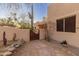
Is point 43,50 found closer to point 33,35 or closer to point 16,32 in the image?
point 33,35

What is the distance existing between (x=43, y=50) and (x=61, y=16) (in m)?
0.41

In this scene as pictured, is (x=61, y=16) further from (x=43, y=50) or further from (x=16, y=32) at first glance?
(x=16, y=32)

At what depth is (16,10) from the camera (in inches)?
82.5

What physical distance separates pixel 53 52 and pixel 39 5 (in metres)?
0.52

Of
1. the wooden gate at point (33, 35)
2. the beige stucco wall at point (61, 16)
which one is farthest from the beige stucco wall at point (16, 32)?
the beige stucco wall at point (61, 16)

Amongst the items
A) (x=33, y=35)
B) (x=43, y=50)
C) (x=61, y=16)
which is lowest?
(x=43, y=50)

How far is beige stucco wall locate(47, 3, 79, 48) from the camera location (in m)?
2.05

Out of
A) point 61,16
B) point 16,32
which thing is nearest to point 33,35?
point 16,32

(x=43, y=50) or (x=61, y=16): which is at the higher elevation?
(x=61, y=16)

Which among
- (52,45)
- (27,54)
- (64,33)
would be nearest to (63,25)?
Answer: (64,33)

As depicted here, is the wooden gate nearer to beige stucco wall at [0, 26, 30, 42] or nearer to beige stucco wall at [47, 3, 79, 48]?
beige stucco wall at [0, 26, 30, 42]

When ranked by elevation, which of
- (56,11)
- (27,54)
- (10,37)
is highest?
(56,11)

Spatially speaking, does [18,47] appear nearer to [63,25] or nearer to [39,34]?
[39,34]

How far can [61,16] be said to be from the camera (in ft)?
6.93
